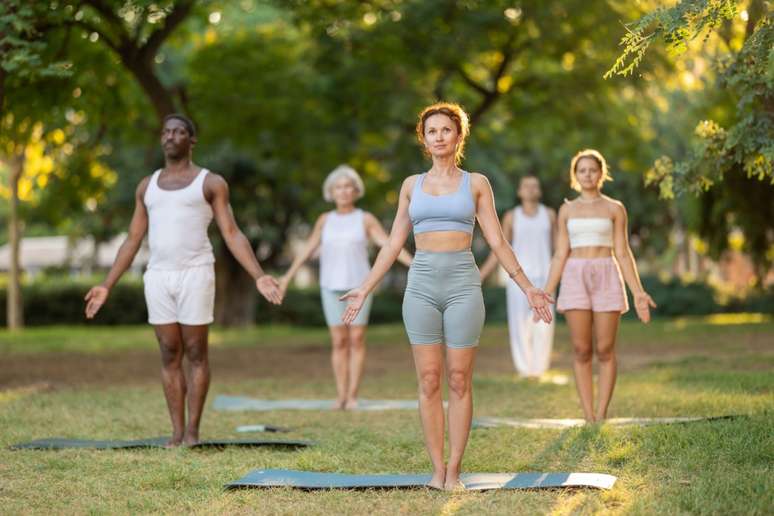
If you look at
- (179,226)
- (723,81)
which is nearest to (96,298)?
(179,226)

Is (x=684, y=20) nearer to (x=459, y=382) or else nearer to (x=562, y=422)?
(x=459, y=382)

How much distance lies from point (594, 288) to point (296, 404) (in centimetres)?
380

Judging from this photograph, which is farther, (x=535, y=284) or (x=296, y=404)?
(x=535, y=284)

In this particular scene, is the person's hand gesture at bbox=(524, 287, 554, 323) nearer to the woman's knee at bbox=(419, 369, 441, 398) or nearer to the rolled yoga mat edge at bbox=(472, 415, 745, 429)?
the woman's knee at bbox=(419, 369, 441, 398)

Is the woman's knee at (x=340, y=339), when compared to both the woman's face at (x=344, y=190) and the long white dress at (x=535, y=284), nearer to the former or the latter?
the woman's face at (x=344, y=190)

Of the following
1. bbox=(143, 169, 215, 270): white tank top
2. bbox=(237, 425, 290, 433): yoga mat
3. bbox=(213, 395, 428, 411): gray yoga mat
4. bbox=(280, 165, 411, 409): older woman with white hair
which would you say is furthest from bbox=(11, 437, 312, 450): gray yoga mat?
bbox=(280, 165, 411, 409): older woman with white hair

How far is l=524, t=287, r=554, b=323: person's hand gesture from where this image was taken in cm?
618

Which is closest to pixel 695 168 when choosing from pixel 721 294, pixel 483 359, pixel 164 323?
pixel 164 323

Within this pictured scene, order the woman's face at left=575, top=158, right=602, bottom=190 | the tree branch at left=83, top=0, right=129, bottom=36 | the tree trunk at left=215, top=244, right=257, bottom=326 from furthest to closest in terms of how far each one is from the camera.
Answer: the tree trunk at left=215, top=244, right=257, bottom=326, the tree branch at left=83, top=0, right=129, bottom=36, the woman's face at left=575, top=158, right=602, bottom=190

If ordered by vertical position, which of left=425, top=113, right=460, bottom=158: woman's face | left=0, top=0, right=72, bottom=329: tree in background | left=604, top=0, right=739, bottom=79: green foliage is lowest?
left=425, top=113, right=460, bottom=158: woman's face

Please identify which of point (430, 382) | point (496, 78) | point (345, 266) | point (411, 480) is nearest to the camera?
point (430, 382)

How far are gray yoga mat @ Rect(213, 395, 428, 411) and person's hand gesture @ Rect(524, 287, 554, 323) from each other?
15.5ft

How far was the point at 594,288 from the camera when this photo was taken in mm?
8984

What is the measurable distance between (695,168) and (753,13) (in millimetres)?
1219
